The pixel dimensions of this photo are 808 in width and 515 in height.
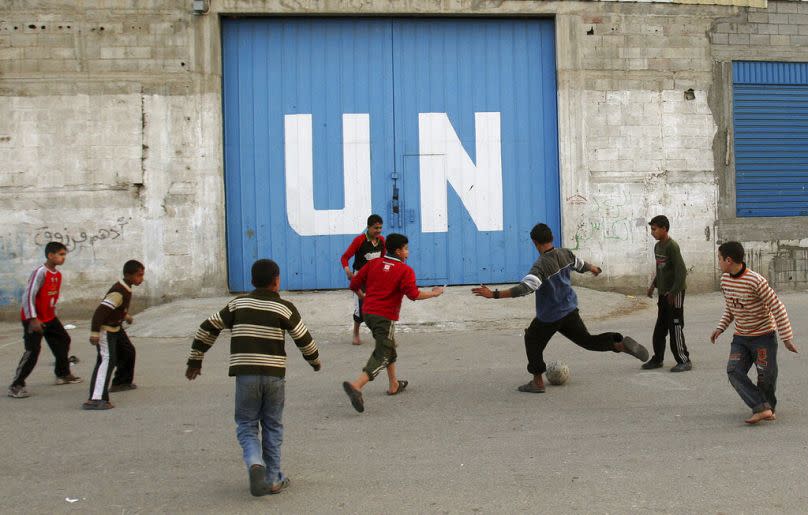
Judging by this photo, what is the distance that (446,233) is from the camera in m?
14.7

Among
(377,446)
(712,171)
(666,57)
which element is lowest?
(377,446)

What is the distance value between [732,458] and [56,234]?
11.6m

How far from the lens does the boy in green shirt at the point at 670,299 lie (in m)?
8.49

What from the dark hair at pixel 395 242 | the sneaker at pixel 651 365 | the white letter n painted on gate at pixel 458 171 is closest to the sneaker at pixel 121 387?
the dark hair at pixel 395 242

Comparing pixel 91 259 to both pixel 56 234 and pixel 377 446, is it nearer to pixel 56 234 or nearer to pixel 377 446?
pixel 56 234

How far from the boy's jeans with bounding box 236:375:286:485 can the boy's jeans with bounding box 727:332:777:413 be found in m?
3.63

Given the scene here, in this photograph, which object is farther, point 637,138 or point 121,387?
point 637,138

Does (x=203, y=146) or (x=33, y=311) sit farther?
(x=203, y=146)

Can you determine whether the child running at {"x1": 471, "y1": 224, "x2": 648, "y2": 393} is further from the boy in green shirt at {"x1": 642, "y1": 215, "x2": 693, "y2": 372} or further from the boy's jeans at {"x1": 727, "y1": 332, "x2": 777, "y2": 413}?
the boy's jeans at {"x1": 727, "y1": 332, "x2": 777, "y2": 413}

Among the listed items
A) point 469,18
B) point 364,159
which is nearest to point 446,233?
point 364,159

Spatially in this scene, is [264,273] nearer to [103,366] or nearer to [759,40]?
[103,366]

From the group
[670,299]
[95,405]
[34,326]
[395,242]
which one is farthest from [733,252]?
[34,326]

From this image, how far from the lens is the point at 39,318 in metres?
8.23

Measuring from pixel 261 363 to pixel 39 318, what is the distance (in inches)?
165
